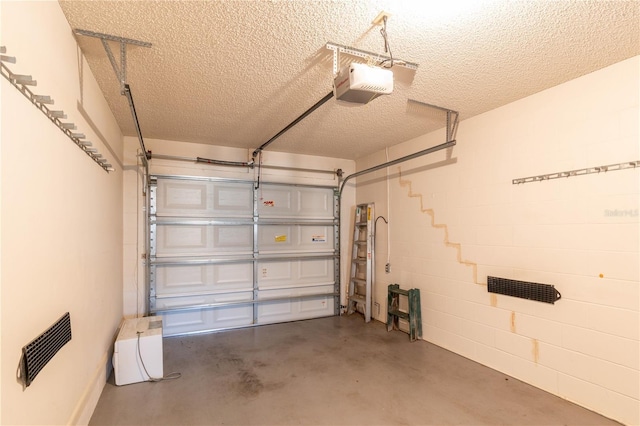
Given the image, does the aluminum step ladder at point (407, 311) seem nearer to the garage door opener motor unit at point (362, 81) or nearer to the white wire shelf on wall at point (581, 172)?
the white wire shelf on wall at point (581, 172)

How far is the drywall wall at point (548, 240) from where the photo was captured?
2219 millimetres

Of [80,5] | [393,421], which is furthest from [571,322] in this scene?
[80,5]

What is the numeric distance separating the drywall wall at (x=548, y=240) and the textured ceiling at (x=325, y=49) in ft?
1.00

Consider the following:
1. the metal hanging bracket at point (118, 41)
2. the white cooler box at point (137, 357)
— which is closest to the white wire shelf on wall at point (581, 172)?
the metal hanging bracket at point (118, 41)

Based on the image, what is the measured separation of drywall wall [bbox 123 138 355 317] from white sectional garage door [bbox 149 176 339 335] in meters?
0.11

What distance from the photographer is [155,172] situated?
13.4ft

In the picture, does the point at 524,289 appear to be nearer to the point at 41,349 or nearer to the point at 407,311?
the point at 407,311

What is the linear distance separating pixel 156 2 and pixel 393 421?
303 cm

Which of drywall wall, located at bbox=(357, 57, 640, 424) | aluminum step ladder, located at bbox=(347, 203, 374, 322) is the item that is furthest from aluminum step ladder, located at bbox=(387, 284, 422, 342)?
aluminum step ladder, located at bbox=(347, 203, 374, 322)

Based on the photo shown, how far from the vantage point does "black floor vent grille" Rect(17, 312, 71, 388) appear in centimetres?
124

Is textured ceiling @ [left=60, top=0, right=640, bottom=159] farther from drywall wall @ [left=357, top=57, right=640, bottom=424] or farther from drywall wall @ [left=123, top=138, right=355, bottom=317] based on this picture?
drywall wall @ [left=123, top=138, right=355, bottom=317]

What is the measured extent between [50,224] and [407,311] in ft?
12.4

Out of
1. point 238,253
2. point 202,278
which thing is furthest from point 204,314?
point 238,253

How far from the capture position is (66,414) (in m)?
1.82
